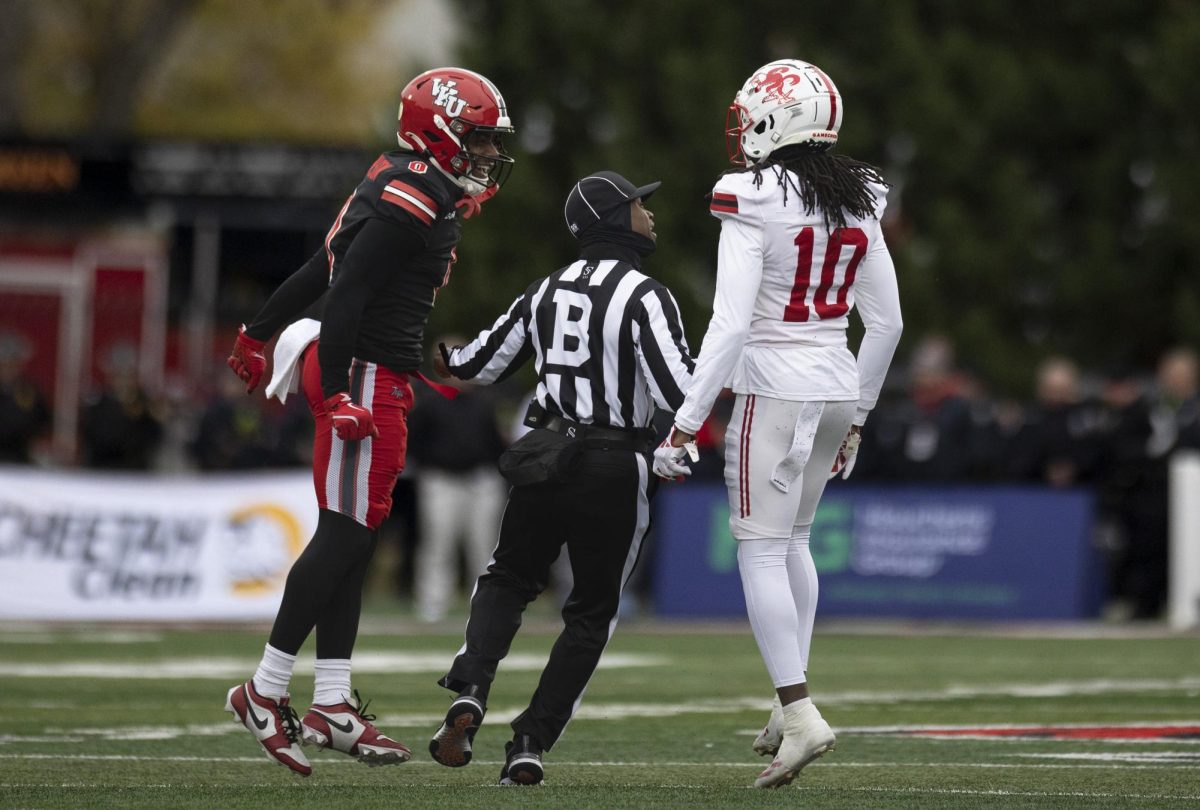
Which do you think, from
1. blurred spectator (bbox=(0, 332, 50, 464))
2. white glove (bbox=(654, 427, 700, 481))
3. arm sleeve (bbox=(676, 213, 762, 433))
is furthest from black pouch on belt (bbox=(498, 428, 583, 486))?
blurred spectator (bbox=(0, 332, 50, 464))

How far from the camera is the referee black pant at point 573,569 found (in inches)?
281

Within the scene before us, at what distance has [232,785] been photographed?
6.94 meters

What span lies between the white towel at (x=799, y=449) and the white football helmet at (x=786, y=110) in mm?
869

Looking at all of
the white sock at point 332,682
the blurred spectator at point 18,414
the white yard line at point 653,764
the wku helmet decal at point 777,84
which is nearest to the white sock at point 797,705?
the white yard line at point 653,764

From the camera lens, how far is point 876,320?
754cm

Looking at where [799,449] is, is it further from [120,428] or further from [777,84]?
[120,428]

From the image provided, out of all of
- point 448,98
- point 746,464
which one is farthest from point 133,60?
point 746,464

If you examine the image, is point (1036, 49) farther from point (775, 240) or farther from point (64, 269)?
point (775, 240)

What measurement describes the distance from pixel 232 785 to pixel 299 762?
0.29 metres

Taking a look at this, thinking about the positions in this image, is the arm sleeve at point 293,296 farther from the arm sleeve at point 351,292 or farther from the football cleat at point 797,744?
the football cleat at point 797,744

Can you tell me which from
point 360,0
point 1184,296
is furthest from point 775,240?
point 360,0

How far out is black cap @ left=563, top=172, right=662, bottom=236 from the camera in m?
7.38

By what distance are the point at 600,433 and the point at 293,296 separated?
3.97 feet

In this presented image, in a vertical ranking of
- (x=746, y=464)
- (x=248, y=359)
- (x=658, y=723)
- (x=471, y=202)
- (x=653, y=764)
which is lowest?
(x=658, y=723)
